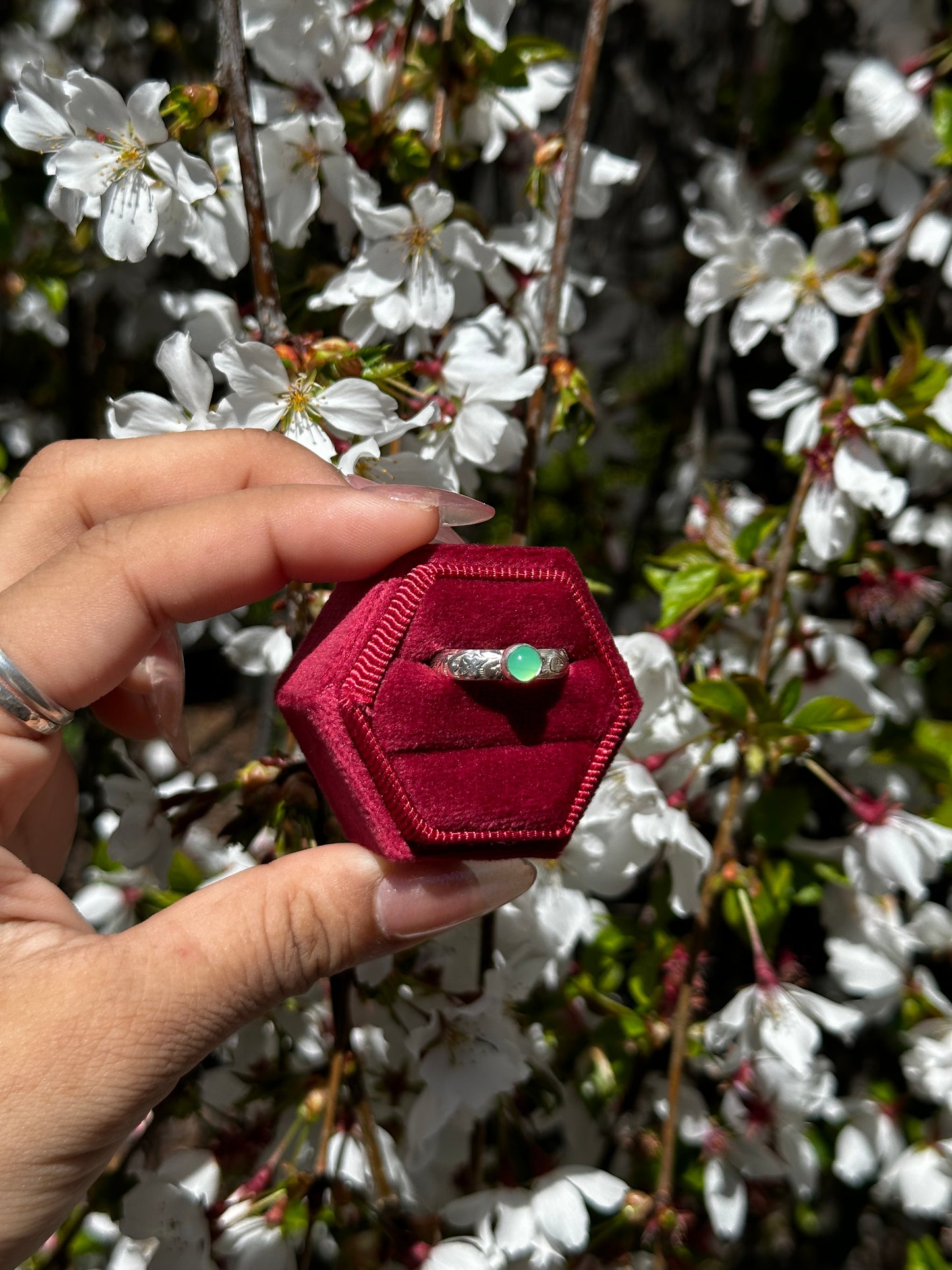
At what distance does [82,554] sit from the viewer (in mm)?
771

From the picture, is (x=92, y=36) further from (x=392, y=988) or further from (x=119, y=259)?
(x=392, y=988)

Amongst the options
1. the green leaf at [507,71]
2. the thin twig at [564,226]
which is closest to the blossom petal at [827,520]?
the thin twig at [564,226]

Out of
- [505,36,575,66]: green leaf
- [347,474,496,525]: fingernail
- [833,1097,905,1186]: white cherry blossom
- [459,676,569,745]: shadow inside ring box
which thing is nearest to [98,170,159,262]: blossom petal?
[347,474,496,525]: fingernail

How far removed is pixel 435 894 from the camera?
72cm

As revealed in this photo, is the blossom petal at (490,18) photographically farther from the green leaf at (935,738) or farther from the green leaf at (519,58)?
the green leaf at (935,738)

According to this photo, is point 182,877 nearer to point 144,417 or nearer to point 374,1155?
point 374,1155

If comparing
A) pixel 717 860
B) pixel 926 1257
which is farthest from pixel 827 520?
pixel 926 1257

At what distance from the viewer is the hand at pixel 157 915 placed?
68cm

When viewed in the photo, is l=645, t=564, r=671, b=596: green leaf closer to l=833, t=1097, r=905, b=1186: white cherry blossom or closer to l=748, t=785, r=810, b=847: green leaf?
l=748, t=785, r=810, b=847: green leaf

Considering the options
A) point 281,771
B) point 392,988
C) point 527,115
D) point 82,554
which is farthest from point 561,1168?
point 527,115

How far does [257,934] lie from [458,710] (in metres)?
0.23

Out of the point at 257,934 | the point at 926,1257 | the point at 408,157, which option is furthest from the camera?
the point at 926,1257

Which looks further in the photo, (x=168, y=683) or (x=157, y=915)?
(x=168, y=683)

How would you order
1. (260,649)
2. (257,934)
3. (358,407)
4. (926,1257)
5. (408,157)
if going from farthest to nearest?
(926,1257) < (260,649) < (408,157) < (358,407) < (257,934)
